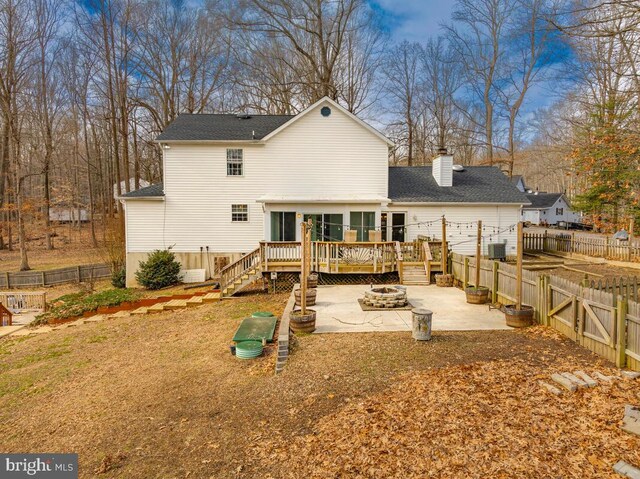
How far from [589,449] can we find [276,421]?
3953 mm

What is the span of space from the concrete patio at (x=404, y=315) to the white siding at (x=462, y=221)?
19.8 ft

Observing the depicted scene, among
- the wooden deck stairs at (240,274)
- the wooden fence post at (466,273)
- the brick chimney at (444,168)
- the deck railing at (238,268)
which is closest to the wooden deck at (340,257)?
the wooden deck stairs at (240,274)

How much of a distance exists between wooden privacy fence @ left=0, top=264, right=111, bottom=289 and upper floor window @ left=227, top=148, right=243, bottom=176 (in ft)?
30.8

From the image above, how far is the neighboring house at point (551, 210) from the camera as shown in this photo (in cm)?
5056

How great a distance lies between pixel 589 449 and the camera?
168 inches

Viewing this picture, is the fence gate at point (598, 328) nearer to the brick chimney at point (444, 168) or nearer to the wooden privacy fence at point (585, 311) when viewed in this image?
the wooden privacy fence at point (585, 311)

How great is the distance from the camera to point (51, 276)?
20219mm

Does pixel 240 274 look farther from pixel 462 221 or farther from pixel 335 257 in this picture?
pixel 462 221

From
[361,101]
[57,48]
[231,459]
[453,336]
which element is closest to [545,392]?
[453,336]

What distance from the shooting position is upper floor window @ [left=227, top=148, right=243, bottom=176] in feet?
59.6

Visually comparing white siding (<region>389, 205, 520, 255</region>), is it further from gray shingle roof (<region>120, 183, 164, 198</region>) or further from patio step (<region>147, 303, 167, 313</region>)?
gray shingle roof (<region>120, 183, 164, 198</region>)

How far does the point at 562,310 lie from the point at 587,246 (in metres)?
14.3

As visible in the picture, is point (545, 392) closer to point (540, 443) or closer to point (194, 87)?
point (540, 443)

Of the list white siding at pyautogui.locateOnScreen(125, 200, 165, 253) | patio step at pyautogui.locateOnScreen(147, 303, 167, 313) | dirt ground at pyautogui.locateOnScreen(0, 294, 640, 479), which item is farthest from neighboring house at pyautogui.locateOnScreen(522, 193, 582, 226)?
dirt ground at pyautogui.locateOnScreen(0, 294, 640, 479)
